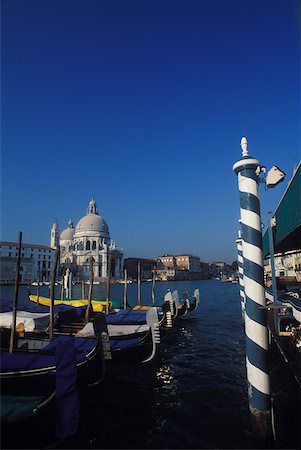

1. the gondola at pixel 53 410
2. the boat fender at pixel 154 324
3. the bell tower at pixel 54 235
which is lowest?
the gondola at pixel 53 410

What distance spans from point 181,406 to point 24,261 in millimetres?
68891

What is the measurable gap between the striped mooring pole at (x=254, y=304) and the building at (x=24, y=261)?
57.1m

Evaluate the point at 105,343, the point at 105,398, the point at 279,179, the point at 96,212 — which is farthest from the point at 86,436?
the point at 96,212

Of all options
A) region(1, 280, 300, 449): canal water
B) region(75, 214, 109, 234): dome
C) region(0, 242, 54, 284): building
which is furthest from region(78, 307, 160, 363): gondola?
region(75, 214, 109, 234): dome

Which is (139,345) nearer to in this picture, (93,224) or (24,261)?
(24,261)

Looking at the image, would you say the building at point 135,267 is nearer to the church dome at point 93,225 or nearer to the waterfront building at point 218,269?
the church dome at point 93,225

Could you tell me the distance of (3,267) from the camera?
59312mm

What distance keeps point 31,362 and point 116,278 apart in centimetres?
7929

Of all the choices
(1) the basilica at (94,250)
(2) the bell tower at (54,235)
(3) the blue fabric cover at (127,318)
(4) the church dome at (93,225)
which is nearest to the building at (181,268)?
(1) the basilica at (94,250)

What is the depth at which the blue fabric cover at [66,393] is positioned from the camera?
3.76m

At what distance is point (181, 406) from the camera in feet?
17.1

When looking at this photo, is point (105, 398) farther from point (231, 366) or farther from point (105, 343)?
point (231, 366)

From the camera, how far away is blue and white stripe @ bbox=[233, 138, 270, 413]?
10.8ft

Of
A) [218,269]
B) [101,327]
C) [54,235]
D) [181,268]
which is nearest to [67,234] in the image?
[54,235]
